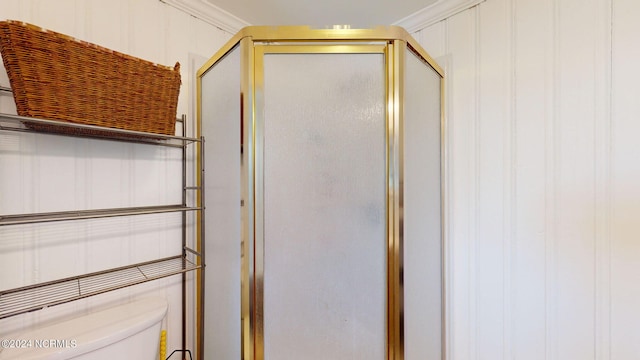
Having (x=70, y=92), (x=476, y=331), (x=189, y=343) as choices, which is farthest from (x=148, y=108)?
(x=476, y=331)

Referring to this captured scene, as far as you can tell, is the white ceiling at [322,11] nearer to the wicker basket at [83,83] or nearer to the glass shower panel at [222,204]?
the glass shower panel at [222,204]

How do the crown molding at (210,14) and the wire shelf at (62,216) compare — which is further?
the crown molding at (210,14)

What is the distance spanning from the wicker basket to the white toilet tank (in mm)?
635

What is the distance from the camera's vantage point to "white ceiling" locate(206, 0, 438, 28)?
114 centimetres

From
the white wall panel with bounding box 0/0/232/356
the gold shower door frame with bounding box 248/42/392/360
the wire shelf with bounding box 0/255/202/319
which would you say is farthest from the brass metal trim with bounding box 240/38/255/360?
the white wall panel with bounding box 0/0/232/356

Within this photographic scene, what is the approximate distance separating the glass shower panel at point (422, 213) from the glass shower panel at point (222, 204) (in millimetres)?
598

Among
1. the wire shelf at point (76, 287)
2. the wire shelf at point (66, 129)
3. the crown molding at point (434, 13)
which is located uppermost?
the crown molding at point (434, 13)

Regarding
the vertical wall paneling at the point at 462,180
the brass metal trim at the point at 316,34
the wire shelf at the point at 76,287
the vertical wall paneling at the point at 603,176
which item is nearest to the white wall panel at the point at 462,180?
the vertical wall paneling at the point at 462,180

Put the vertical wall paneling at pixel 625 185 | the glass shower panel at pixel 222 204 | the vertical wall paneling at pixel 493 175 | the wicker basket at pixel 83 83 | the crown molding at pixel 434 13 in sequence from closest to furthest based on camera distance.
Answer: the wicker basket at pixel 83 83 → the vertical wall paneling at pixel 625 185 → the glass shower panel at pixel 222 204 → the vertical wall paneling at pixel 493 175 → the crown molding at pixel 434 13

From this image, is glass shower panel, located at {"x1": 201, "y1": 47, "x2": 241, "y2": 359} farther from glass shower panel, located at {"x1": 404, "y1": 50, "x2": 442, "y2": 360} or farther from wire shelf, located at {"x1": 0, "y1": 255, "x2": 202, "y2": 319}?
glass shower panel, located at {"x1": 404, "y1": 50, "x2": 442, "y2": 360}

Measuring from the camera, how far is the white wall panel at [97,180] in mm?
767

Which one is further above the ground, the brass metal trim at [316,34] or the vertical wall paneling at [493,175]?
the brass metal trim at [316,34]

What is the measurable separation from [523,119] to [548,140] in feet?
0.37

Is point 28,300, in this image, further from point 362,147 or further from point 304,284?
point 362,147
